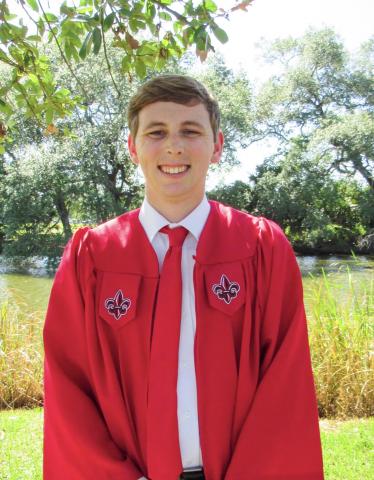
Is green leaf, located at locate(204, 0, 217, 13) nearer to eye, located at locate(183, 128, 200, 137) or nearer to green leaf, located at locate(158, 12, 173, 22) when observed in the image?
green leaf, located at locate(158, 12, 173, 22)

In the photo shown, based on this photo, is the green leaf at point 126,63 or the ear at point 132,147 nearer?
the ear at point 132,147

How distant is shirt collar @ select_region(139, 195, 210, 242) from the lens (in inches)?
76.4

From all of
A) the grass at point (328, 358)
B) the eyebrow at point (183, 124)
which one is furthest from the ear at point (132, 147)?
the grass at point (328, 358)

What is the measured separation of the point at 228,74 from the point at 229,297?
25996mm

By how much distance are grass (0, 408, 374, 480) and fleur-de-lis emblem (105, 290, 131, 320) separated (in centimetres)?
238

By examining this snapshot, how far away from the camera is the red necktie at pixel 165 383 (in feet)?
5.62

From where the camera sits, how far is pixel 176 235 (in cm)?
192

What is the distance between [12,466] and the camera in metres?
3.76

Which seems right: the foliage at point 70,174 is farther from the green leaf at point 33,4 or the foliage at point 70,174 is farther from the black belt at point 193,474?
the black belt at point 193,474

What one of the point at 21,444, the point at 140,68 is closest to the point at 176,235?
the point at 140,68

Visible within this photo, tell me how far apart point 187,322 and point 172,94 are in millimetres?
810

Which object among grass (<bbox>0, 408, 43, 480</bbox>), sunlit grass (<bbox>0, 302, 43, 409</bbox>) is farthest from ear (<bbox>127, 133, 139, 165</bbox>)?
sunlit grass (<bbox>0, 302, 43, 409</bbox>)

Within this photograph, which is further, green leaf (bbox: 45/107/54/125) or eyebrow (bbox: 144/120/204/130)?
green leaf (bbox: 45/107/54/125)

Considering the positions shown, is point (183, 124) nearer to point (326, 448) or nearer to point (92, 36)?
point (92, 36)
